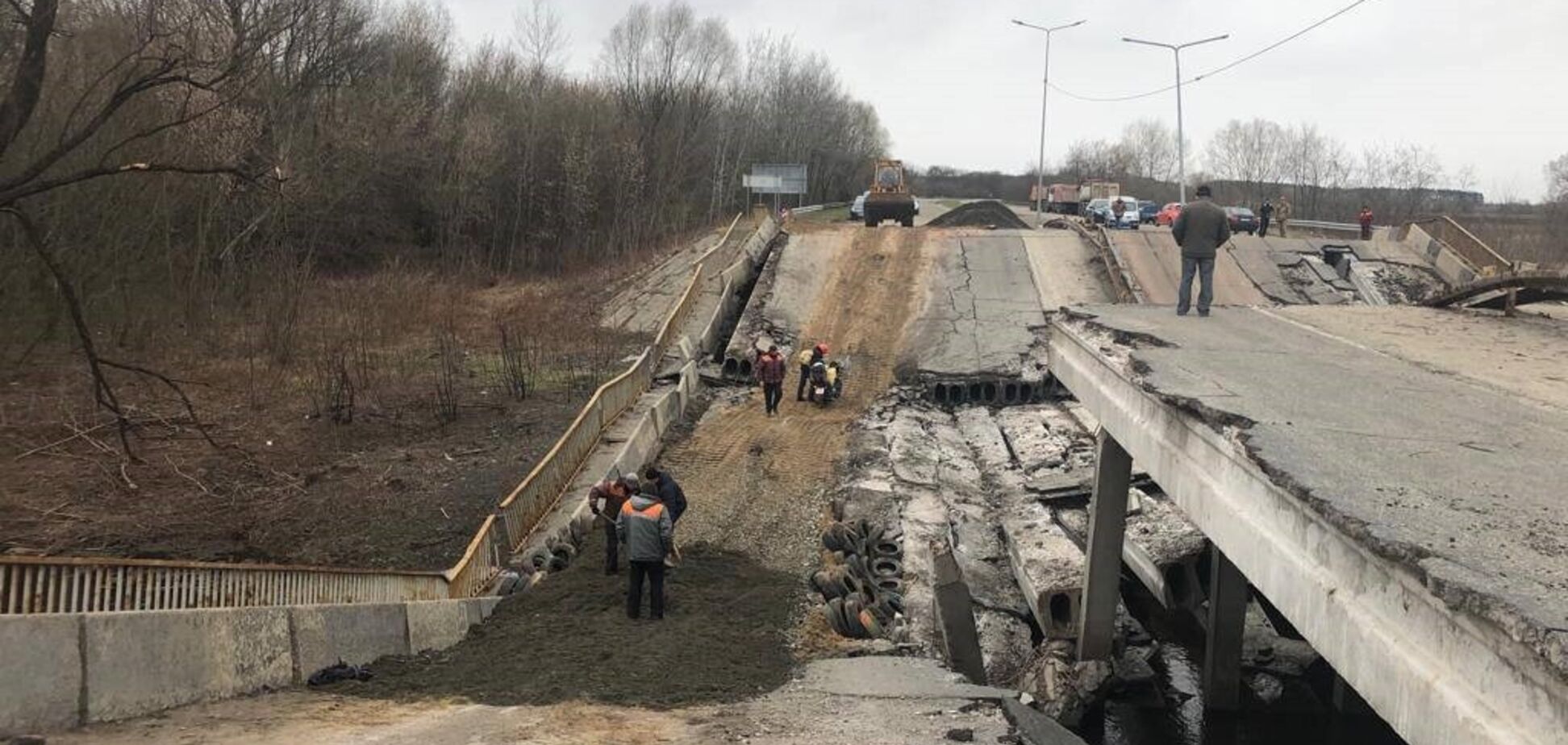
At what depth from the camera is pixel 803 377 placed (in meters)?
22.8

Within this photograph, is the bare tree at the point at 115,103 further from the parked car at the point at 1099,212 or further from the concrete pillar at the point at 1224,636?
the parked car at the point at 1099,212

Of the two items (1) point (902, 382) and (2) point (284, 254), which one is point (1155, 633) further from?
(2) point (284, 254)

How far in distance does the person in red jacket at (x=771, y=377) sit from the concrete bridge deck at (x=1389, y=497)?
10.1m

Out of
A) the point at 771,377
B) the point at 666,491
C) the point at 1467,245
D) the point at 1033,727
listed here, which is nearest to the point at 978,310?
the point at 771,377

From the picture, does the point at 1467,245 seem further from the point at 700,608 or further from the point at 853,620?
the point at 700,608

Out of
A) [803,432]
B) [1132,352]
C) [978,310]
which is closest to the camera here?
[1132,352]

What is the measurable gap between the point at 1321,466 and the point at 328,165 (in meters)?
39.3

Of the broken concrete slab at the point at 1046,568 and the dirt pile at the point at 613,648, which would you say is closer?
the dirt pile at the point at 613,648

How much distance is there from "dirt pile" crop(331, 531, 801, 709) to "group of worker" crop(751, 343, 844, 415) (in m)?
8.64

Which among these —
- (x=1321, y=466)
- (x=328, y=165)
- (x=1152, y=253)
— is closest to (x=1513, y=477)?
(x=1321, y=466)

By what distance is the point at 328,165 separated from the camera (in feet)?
126

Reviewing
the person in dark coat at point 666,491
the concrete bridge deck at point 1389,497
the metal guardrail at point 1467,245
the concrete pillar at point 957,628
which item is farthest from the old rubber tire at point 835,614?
the metal guardrail at point 1467,245

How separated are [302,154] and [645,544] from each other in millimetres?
30961

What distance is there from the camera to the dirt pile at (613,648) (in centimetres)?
794
